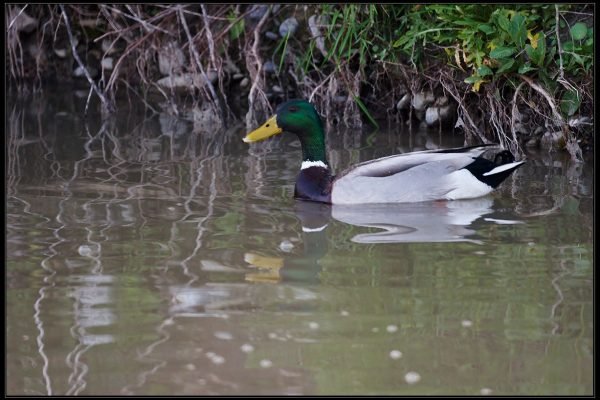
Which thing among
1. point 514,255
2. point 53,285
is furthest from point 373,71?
point 53,285

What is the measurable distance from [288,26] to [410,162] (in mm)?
2820

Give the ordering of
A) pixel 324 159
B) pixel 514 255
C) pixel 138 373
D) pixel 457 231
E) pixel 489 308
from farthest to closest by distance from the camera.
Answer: pixel 324 159
pixel 457 231
pixel 514 255
pixel 489 308
pixel 138 373

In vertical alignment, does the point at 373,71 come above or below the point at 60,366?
above

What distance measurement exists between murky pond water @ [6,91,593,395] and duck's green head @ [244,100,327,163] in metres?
0.32

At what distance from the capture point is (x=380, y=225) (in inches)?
241

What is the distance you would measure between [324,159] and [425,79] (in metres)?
1.70

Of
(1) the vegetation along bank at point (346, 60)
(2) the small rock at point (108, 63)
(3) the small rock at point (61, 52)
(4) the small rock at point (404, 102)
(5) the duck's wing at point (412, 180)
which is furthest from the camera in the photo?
(3) the small rock at point (61, 52)

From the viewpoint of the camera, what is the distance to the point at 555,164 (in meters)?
7.69

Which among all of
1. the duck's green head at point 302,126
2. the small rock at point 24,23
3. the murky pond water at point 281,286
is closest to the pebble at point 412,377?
the murky pond water at point 281,286

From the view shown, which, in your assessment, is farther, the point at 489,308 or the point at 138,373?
the point at 489,308

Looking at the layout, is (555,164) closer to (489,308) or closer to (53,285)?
(489,308)

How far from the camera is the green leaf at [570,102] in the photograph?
24.4ft

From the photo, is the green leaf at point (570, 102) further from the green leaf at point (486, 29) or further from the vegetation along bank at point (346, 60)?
the green leaf at point (486, 29)

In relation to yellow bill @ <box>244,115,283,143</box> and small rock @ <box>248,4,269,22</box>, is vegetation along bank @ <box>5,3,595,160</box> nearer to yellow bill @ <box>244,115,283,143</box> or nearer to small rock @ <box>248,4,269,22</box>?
small rock @ <box>248,4,269,22</box>
